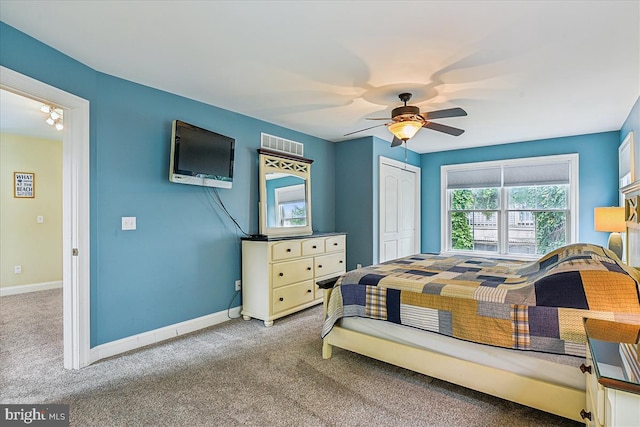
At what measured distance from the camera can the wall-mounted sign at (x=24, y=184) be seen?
482cm

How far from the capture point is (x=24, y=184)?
4883 mm

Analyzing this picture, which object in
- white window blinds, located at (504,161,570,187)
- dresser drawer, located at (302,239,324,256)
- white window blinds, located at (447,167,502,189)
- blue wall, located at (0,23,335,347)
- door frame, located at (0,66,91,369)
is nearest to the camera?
door frame, located at (0,66,91,369)

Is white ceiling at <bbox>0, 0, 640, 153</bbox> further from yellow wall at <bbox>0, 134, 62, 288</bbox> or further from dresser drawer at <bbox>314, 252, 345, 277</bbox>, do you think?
yellow wall at <bbox>0, 134, 62, 288</bbox>

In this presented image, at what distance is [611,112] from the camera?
3670 mm

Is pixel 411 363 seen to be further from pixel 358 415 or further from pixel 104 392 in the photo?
pixel 104 392

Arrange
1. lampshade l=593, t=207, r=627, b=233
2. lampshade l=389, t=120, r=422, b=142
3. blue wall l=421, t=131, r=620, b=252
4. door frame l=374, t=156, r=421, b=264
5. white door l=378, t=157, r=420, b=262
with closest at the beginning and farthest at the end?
1. lampshade l=389, t=120, r=422, b=142
2. lampshade l=593, t=207, r=627, b=233
3. blue wall l=421, t=131, r=620, b=252
4. door frame l=374, t=156, r=421, b=264
5. white door l=378, t=157, r=420, b=262

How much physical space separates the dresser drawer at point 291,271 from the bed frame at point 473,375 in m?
1.14

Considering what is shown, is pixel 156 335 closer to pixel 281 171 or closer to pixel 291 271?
pixel 291 271

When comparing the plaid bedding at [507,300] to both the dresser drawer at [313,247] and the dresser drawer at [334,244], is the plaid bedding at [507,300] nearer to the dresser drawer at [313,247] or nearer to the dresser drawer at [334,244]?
the dresser drawer at [313,247]

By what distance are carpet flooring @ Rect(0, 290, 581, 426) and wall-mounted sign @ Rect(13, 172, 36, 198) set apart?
9.08 feet

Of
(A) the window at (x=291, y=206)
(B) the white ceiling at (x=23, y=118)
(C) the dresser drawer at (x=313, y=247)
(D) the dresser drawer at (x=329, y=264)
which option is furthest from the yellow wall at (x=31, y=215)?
(D) the dresser drawer at (x=329, y=264)

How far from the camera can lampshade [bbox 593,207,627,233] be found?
10.7ft

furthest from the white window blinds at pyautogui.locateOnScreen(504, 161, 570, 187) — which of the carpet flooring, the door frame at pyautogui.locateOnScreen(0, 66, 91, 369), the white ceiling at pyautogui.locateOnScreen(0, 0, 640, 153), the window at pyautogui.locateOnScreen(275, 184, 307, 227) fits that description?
the door frame at pyautogui.locateOnScreen(0, 66, 91, 369)

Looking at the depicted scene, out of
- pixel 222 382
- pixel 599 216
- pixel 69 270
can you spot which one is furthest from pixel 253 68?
pixel 599 216
